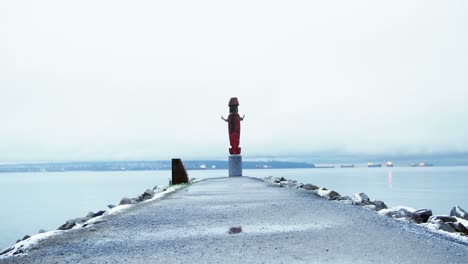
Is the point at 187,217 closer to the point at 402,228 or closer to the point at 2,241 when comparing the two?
the point at 402,228

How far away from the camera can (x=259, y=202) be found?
367 inches

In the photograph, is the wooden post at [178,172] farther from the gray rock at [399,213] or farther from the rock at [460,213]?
the gray rock at [399,213]

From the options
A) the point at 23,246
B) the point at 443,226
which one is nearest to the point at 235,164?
the point at 443,226

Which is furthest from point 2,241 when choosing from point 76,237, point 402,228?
point 402,228

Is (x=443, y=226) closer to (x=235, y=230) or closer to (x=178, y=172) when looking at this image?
(x=235, y=230)

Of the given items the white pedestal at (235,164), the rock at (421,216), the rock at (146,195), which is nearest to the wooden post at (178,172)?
the rock at (146,195)

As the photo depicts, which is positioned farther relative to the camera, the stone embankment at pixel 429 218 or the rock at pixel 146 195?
the rock at pixel 146 195

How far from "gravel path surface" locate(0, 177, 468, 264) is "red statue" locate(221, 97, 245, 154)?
15.7 metres

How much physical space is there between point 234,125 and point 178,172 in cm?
718

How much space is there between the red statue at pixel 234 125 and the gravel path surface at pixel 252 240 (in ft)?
51.7

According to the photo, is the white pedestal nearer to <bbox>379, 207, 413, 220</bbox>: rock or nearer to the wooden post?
the wooden post

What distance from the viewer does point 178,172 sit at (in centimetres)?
1727

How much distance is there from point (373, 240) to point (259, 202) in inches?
175

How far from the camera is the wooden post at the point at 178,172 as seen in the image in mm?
17250
